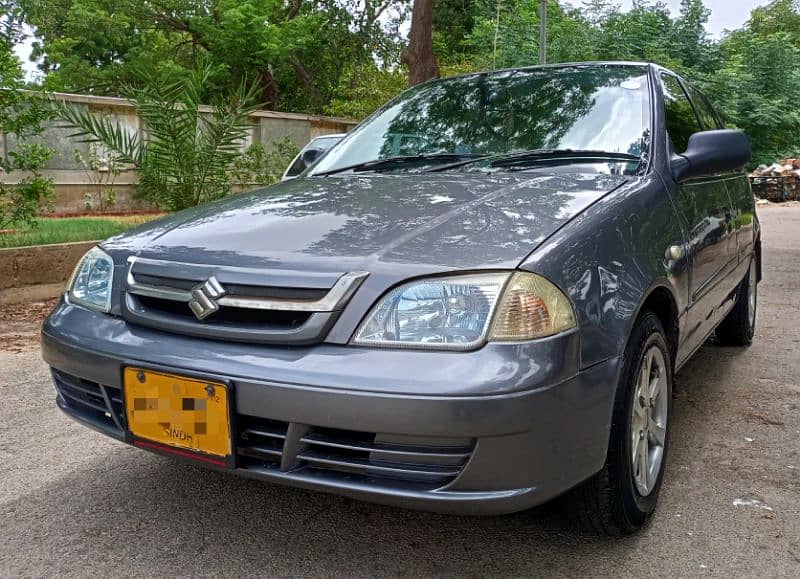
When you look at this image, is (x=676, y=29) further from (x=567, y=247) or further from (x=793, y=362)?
(x=567, y=247)

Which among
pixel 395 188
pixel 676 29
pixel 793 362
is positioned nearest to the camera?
pixel 395 188

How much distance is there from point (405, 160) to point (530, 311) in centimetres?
139

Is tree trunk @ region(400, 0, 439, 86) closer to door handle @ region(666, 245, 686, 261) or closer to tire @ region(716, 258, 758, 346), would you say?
tire @ region(716, 258, 758, 346)

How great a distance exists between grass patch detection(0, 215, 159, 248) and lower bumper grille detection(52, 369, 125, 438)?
3024 mm

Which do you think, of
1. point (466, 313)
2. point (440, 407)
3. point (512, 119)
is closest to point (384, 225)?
point (466, 313)

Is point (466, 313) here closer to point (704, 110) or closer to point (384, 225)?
point (384, 225)

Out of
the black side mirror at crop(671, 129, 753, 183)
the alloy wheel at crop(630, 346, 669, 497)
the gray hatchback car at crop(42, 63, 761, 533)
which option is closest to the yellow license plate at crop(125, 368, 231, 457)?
the gray hatchback car at crop(42, 63, 761, 533)

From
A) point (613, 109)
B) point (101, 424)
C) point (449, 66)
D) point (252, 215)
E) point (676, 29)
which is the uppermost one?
point (676, 29)

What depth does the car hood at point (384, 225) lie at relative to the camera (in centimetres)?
190

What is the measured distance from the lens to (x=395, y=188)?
254 cm

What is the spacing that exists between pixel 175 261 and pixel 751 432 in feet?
7.91

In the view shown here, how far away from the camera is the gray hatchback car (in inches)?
68.1

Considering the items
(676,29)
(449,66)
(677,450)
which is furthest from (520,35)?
(677,450)

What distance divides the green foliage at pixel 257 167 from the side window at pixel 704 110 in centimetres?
520
